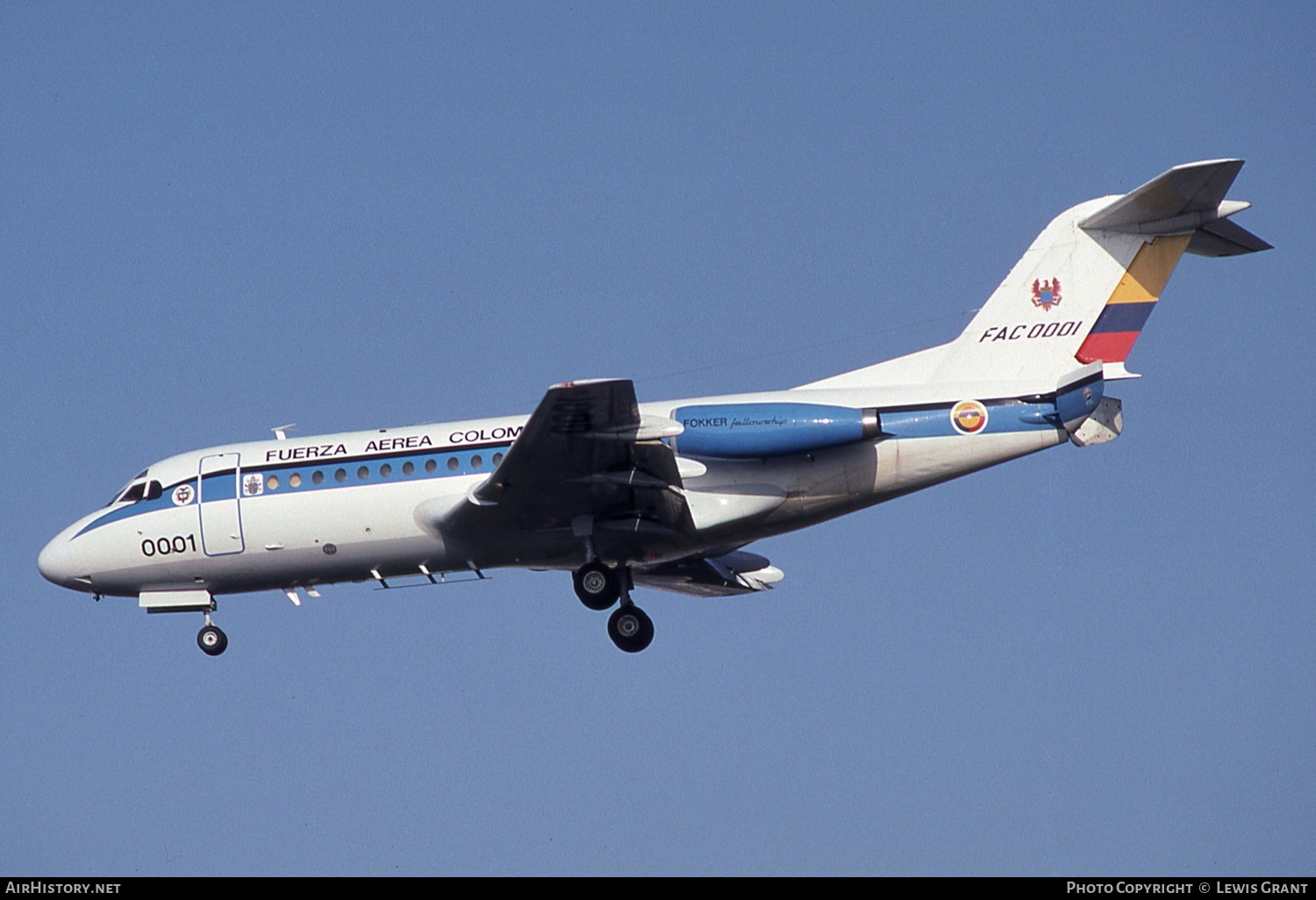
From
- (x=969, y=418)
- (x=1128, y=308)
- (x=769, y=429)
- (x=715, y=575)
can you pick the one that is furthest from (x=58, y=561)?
(x=1128, y=308)

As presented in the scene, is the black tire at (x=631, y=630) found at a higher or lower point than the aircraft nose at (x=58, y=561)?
lower

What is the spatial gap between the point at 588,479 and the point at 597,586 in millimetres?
2014

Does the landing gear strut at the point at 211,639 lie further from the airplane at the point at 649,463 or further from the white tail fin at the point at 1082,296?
the white tail fin at the point at 1082,296

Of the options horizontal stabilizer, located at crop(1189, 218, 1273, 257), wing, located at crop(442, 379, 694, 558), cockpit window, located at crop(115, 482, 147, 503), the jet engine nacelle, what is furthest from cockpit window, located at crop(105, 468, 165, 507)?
horizontal stabilizer, located at crop(1189, 218, 1273, 257)

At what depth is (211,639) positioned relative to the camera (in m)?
25.5

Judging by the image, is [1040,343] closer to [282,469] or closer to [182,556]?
[282,469]

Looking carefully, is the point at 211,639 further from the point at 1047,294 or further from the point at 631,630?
the point at 1047,294

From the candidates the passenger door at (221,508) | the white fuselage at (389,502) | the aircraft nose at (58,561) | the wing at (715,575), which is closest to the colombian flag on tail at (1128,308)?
the white fuselage at (389,502)

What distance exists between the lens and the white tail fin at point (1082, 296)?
23.1 meters

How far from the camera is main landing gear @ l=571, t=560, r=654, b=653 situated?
2408 cm

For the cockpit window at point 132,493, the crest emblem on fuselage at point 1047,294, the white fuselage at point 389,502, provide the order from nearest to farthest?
the white fuselage at point 389,502 → the crest emblem on fuselage at point 1047,294 → the cockpit window at point 132,493

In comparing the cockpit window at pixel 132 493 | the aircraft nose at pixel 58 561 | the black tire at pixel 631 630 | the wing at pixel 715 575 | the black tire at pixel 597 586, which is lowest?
the black tire at pixel 631 630

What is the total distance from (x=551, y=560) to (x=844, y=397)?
535 centimetres
